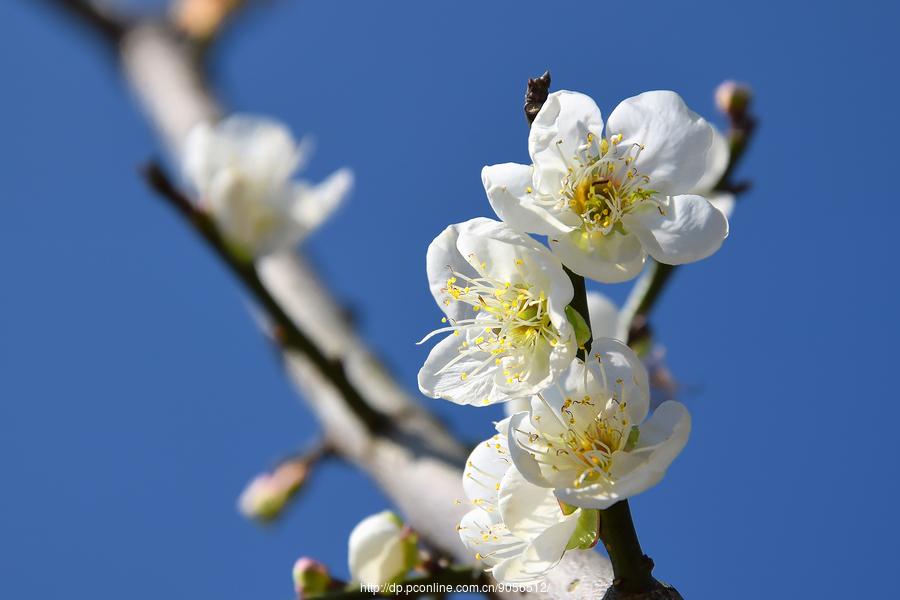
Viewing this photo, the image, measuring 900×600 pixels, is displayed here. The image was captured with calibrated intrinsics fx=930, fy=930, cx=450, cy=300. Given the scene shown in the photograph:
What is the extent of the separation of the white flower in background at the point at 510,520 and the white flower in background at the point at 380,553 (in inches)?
9.1

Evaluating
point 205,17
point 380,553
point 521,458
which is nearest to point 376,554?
point 380,553

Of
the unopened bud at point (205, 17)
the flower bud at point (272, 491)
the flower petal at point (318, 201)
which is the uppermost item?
the unopened bud at point (205, 17)

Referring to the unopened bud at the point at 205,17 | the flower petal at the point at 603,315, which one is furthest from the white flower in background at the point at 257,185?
the unopened bud at the point at 205,17

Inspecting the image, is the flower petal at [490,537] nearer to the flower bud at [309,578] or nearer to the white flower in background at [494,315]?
the white flower in background at [494,315]

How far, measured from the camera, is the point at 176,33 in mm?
2414

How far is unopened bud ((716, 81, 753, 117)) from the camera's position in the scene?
1212mm

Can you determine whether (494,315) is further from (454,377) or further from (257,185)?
(257,185)

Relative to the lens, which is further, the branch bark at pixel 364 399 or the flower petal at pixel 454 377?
the branch bark at pixel 364 399

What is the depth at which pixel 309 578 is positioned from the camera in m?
0.98

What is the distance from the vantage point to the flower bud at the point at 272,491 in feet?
4.58

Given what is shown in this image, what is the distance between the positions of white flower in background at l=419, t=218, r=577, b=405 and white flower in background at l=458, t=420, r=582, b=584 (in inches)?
1.8

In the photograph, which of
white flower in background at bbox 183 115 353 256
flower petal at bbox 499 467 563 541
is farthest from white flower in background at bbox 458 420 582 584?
white flower in background at bbox 183 115 353 256

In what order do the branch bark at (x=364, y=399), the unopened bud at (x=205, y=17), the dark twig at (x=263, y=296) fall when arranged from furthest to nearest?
1. the unopened bud at (x=205, y=17)
2. the dark twig at (x=263, y=296)
3. the branch bark at (x=364, y=399)

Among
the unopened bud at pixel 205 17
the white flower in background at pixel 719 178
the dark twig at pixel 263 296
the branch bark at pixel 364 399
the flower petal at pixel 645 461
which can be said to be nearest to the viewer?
the flower petal at pixel 645 461
